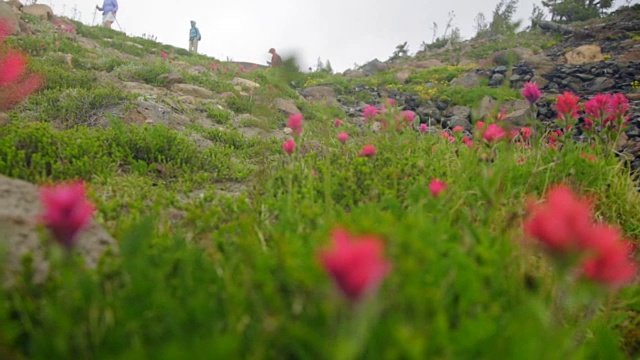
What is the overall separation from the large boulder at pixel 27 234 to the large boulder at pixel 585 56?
16.8 m

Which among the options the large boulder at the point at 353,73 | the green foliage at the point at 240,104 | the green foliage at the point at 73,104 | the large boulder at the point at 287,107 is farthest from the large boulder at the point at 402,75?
the green foliage at the point at 73,104

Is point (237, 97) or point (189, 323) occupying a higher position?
point (237, 97)

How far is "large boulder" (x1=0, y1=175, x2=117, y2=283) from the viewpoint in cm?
126

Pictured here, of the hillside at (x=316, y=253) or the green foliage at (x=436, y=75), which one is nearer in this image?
the hillside at (x=316, y=253)

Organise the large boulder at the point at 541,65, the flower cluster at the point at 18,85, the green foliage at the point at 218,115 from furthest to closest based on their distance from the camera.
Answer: the large boulder at the point at 541,65 < the green foliage at the point at 218,115 < the flower cluster at the point at 18,85

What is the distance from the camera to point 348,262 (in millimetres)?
665

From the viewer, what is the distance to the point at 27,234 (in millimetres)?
1370

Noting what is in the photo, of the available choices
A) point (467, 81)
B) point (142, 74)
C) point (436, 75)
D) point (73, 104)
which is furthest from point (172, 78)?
point (436, 75)

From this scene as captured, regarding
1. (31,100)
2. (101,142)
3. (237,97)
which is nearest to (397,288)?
(101,142)

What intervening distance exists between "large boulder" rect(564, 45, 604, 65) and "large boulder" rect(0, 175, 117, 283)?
1678 centimetres

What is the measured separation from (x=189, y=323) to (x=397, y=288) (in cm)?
54

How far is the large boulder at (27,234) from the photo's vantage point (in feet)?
4.14

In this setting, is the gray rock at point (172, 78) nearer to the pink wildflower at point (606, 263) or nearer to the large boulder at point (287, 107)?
the large boulder at point (287, 107)

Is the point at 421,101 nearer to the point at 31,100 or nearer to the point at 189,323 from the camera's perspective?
the point at 31,100
